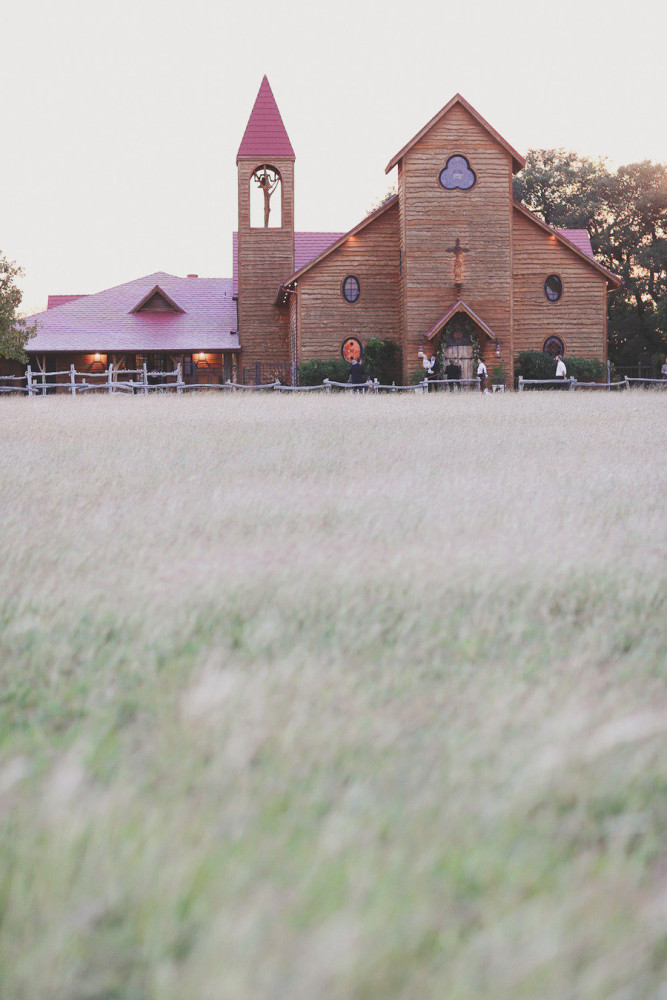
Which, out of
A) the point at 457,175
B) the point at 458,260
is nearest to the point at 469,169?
the point at 457,175

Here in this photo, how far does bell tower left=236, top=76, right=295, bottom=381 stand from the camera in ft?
138

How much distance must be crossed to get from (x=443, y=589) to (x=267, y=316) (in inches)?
1552

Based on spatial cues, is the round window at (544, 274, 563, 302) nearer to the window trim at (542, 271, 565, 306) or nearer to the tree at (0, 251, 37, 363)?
the window trim at (542, 271, 565, 306)

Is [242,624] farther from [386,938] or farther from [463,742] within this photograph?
[386,938]

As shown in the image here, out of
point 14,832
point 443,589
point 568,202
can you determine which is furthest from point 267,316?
point 14,832

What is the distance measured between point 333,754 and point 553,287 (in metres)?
38.3

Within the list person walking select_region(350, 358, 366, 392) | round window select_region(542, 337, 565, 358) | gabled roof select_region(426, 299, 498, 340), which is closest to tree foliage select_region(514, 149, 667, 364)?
round window select_region(542, 337, 565, 358)

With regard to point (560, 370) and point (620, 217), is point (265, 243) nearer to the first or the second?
point (560, 370)

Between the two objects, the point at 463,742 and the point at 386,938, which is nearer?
the point at 386,938

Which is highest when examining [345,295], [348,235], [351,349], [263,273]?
Answer: [348,235]

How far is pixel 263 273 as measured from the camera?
42688 mm

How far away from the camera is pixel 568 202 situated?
57875 millimetres

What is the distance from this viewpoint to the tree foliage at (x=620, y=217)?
5425 cm

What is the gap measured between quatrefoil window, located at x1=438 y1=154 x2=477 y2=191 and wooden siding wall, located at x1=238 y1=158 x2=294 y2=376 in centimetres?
873
